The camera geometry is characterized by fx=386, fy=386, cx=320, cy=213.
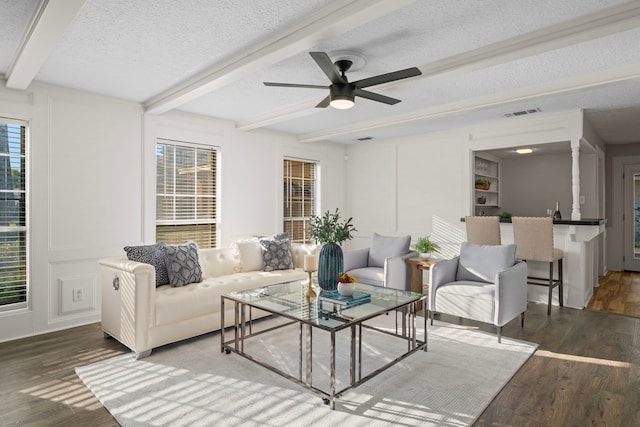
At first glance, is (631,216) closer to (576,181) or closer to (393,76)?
(576,181)

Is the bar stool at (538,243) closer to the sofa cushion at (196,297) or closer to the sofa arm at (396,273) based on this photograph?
the sofa arm at (396,273)

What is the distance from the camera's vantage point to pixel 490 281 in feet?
12.6

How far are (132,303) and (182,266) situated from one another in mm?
637

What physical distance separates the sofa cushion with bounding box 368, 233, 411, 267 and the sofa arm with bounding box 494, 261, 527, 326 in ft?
4.44

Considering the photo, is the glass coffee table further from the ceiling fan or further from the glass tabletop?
the ceiling fan

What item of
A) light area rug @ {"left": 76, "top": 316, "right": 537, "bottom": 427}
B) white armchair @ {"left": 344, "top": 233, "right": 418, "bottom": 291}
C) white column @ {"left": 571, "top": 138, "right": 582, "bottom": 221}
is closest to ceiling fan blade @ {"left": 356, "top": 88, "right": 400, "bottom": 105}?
white armchair @ {"left": 344, "top": 233, "right": 418, "bottom": 291}

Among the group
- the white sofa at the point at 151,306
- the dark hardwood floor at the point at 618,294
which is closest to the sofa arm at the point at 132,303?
the white sofa at the point at 151,306

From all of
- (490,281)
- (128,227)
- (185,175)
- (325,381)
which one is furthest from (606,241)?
(128,227)

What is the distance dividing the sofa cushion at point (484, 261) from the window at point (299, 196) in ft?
9.81

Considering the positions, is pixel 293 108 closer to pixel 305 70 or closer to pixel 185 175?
pixel 305 70

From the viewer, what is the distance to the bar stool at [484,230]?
4719 millimetres

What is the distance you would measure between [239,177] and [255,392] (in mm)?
3479

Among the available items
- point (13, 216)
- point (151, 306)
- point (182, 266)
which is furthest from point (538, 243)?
point (13, 216)

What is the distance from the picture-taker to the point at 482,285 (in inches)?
148
